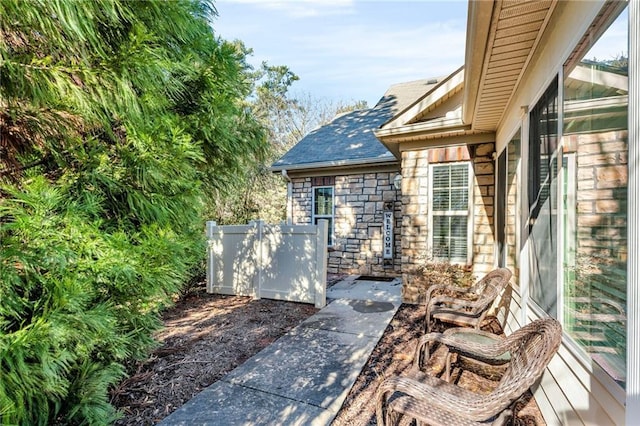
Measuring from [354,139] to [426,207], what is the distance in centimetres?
428

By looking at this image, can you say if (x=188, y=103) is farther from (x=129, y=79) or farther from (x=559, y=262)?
(x=559, y=262)

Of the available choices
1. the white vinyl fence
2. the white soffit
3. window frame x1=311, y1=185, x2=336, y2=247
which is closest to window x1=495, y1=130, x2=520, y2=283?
the white soffit

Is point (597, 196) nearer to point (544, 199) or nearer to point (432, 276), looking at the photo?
point (544, 199)

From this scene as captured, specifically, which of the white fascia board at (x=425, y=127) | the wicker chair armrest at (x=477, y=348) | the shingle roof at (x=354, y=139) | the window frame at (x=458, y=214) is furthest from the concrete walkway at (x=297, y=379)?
the shingle roof at (x=354, y=139)

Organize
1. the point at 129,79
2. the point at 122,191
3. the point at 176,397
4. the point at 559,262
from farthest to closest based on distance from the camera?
the point at 176,397
the point at 559,262
the point at 122,191
the point at 129,79

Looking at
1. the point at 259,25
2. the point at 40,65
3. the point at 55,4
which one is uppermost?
the point at 259,25

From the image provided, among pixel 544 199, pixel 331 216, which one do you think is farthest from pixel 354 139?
pixel 544 199

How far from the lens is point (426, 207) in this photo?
530 cm

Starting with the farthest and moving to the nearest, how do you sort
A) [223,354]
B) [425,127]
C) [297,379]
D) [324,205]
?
[324,205], [425,127], [223,354], [297,379]

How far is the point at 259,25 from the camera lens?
532cm

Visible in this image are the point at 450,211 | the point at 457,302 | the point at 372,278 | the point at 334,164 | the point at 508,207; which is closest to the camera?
the point at 457,302

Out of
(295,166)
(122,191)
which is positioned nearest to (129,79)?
(122,191)

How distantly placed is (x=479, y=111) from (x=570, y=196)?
2.63 meters

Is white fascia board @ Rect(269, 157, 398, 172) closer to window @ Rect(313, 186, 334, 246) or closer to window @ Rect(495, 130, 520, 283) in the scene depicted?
window @ Rect(313, 186, 334, 246)
